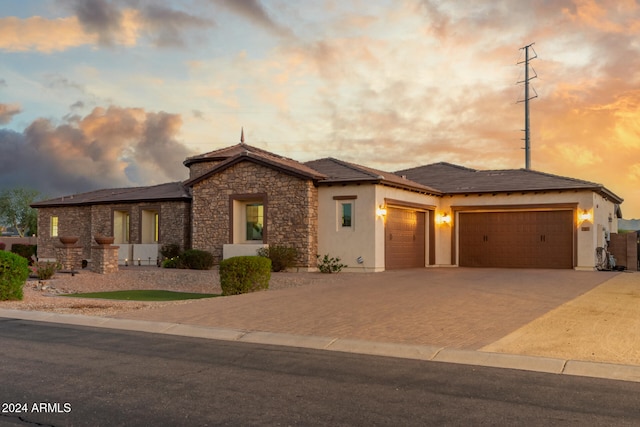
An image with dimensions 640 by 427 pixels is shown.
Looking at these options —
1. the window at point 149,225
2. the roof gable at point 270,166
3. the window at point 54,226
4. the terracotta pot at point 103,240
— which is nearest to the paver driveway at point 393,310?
the roof gable at point 270,166

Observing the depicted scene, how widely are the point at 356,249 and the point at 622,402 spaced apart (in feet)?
60.5

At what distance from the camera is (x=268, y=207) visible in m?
26.0

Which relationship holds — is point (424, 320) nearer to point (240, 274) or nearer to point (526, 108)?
point (240, 274)

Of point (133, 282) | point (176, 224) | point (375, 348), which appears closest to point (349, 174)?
point (133, 282)

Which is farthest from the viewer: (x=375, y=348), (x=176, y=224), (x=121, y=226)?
(x=121, y=226)

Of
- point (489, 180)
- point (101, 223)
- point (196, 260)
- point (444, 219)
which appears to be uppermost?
point (489, 180)

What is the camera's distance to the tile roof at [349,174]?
79.8 ft

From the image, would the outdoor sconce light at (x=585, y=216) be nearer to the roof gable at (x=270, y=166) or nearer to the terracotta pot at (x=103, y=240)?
the roof gable at (x=270, y=166)

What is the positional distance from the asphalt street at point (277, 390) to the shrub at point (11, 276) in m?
7.13

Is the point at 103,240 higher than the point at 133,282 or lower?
higher

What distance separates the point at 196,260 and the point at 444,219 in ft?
39.9

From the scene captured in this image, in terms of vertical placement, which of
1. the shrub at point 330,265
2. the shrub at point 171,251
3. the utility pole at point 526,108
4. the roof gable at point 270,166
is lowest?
the shrub at point 330,265

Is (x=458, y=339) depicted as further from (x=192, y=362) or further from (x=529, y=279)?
(x=529, y=279)

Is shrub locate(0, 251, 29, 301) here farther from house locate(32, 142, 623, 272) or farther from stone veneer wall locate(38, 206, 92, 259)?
stone veneer wall locate(38, 206, 92, 259)
